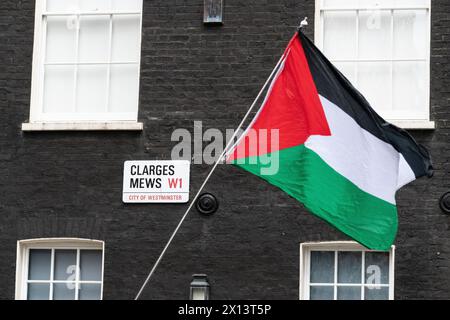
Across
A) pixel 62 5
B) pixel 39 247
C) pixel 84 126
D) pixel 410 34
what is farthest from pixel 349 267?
pixel 62 5

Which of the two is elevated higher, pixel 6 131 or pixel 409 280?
pixel 6 131

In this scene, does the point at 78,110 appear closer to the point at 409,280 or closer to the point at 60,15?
the point at 60,15

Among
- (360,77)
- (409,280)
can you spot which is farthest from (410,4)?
(409,280)

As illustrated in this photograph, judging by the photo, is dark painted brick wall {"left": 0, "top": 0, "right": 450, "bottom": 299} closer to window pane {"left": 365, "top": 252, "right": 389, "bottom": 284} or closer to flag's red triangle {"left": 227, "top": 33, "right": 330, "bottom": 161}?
window pane {"left": 365, "top": 252, "right": 389, "bottom": 284}

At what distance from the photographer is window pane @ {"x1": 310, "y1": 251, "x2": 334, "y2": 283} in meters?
15.8

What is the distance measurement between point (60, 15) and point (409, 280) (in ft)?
17.7

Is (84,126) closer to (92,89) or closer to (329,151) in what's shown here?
(92,89)

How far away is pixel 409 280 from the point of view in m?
15.4

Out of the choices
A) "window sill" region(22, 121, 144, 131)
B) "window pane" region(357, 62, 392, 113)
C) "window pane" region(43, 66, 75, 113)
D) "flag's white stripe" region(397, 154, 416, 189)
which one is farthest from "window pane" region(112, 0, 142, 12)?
"flag's white stripe" region(397, 154, 416, 189)

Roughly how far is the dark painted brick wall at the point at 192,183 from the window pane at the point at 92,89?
470 millimetres

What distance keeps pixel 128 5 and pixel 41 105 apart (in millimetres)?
1631

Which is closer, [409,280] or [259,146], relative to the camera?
[259,146]

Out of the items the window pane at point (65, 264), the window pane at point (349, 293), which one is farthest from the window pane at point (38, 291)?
the window pane at point (349, 293)

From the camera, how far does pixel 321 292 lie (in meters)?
15.8
